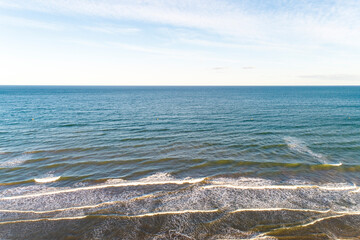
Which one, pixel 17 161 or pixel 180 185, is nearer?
pixel 180 185

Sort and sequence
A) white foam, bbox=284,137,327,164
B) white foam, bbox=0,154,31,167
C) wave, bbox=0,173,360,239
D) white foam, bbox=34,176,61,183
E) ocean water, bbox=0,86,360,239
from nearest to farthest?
ocean water, bbox=0,86,360,239 → wave, bbox=0,173,360,239 → white foam, bbox=34,176,61,183 → white foam, bbox=0,154,31,167 → white foam, bbox=284,137,327,164

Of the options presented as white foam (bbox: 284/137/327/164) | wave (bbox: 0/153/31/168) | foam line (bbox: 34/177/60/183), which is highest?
white foam (bbox: 284/137/327/164)

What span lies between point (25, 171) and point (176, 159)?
54.9ft

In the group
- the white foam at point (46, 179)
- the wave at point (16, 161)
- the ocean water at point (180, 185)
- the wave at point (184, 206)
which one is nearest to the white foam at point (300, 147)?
the ocean water at point (180, 185)

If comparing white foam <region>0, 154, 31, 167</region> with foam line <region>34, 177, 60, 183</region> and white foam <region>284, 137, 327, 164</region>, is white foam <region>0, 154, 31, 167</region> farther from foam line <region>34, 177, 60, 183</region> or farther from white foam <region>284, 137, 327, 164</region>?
white foam <region>284, 137, 327, 164</region>

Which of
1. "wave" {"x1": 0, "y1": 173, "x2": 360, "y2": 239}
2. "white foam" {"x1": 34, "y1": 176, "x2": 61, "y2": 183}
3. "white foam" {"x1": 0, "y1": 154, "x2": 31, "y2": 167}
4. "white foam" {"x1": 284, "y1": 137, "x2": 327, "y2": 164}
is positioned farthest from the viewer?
"white foam" {"x1": 284, "y1": 137, "x2": 327, "y2": 164}

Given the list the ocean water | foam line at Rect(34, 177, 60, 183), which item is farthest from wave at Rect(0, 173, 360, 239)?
foam line at Rect(34, 177, 60, 183)

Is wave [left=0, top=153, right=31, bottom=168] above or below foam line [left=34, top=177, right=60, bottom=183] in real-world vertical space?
above

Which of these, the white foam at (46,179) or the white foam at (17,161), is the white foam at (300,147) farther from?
the white foam at (17,161)

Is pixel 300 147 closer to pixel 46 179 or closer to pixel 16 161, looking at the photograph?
pixel 46 179

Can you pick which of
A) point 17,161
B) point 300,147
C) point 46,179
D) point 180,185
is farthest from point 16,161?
point 300,147

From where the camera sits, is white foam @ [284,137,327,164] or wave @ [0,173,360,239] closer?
wave @ [0,173,360,239]

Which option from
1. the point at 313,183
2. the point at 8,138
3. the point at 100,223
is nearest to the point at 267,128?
the point at 313,183

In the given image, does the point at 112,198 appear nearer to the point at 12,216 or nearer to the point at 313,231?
the point at 12,216
